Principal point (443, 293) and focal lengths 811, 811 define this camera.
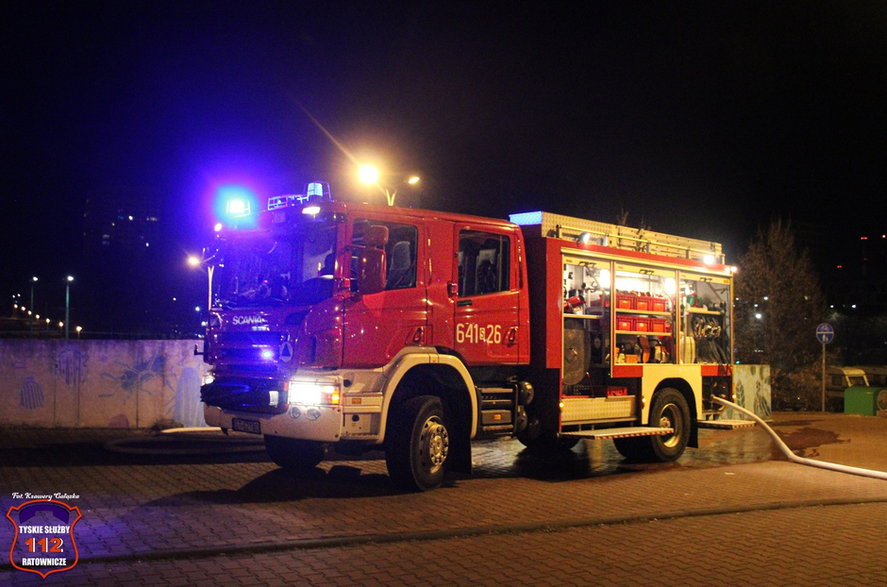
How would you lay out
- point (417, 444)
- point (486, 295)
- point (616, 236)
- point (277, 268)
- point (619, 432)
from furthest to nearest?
point (616, 236), point (619, 432), point (486, 295), point (277, 268), point (417, 444)

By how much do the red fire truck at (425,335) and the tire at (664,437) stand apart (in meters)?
0.04

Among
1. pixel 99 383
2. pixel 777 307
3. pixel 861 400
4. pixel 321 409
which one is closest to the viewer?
pixel 321 409

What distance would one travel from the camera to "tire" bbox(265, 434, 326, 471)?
1019 cm

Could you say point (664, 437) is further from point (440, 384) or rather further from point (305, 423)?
point (305, 423)

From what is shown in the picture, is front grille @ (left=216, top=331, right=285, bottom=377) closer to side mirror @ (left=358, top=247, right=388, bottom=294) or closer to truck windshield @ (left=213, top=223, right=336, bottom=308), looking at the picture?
truck windshield @ (left=213, top=223, right=336, bottom=308)

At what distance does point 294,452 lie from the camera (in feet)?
33.6

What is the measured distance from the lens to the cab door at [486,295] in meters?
9.51

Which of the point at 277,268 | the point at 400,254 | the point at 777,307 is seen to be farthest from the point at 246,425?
the point at 777,307

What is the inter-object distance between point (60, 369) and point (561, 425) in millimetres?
8359

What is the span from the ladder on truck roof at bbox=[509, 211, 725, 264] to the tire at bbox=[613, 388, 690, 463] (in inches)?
88.5

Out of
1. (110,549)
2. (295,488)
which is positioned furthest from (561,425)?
(110,549)

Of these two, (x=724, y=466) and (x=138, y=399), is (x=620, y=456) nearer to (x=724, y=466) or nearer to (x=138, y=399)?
(x=724, y=466)

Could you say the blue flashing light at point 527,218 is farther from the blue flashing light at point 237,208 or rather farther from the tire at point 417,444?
the blue flashing light at point 237,208

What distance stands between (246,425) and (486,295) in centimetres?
318
